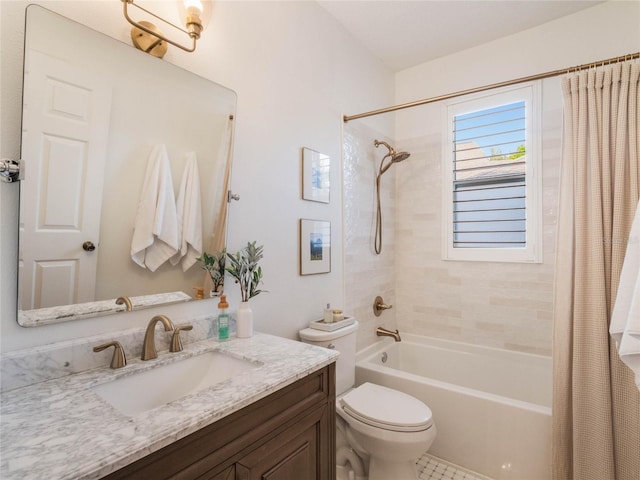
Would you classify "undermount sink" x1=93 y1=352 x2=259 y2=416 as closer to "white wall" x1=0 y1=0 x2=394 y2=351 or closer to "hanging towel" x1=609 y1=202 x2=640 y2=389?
"white wall" x1=0 y1=0 x2=394 y2=351

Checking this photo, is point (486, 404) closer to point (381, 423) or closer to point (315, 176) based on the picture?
point (381, 423)

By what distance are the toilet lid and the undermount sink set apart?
742 mm

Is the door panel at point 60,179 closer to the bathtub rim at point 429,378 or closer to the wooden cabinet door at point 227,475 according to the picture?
the wooden cabinet door at point 227,475

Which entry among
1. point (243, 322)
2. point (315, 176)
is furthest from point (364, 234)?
point (243, 322)

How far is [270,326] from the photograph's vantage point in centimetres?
171

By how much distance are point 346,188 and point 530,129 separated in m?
1.43

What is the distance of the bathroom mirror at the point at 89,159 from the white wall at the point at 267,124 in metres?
0.04

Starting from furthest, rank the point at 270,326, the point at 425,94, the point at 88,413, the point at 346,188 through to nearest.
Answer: the point at 425,94, the point at 346,188, the point at 270,326, the point at 88,413

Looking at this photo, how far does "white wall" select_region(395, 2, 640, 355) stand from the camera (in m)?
2.28

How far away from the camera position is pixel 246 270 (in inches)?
58.9

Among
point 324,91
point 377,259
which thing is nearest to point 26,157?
point 324,91

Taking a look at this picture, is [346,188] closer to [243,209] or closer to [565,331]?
[243,209]

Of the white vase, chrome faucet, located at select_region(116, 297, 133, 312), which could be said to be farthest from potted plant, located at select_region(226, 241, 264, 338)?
chrome faucet, located at select_region(116, 297, 133, 312)

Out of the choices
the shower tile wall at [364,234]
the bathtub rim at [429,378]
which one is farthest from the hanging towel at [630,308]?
the shower tile wall at [364,234]
